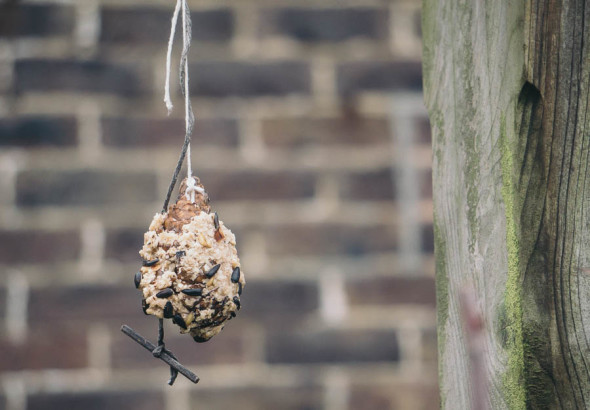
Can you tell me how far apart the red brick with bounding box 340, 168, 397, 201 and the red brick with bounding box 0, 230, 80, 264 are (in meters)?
0.51

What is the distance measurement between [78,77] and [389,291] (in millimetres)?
699

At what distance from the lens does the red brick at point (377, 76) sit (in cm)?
128

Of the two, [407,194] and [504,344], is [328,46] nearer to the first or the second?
[407,194]

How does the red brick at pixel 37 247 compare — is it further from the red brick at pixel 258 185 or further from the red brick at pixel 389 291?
the red brick at pixel 389 291

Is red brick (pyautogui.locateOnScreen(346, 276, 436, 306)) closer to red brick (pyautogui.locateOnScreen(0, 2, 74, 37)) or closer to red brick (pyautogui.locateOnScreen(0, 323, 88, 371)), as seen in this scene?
red brick (pyautogui.locateOnScreen(0, 323, 88, 371))

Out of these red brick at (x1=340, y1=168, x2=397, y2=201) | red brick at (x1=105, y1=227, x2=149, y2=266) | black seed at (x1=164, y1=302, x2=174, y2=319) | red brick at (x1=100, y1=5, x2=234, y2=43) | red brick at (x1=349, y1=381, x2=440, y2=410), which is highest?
red brick at (x1=100, y1=5, x2=234, y2=43)

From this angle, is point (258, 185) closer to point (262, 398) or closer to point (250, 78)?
point (250, 78)

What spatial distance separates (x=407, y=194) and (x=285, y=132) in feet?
0.85

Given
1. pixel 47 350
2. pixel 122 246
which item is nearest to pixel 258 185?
pixel 122 246

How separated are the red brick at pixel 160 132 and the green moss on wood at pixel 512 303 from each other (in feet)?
2.77

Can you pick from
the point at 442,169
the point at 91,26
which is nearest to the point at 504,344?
the point at 442,169

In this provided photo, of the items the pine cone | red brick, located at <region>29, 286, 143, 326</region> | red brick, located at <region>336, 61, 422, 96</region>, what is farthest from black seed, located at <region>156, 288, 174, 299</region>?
red brick, located at <region>336, 61, 422, 96</region>

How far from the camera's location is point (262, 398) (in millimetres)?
1226

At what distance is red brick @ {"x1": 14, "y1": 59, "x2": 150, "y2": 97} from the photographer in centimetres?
122
